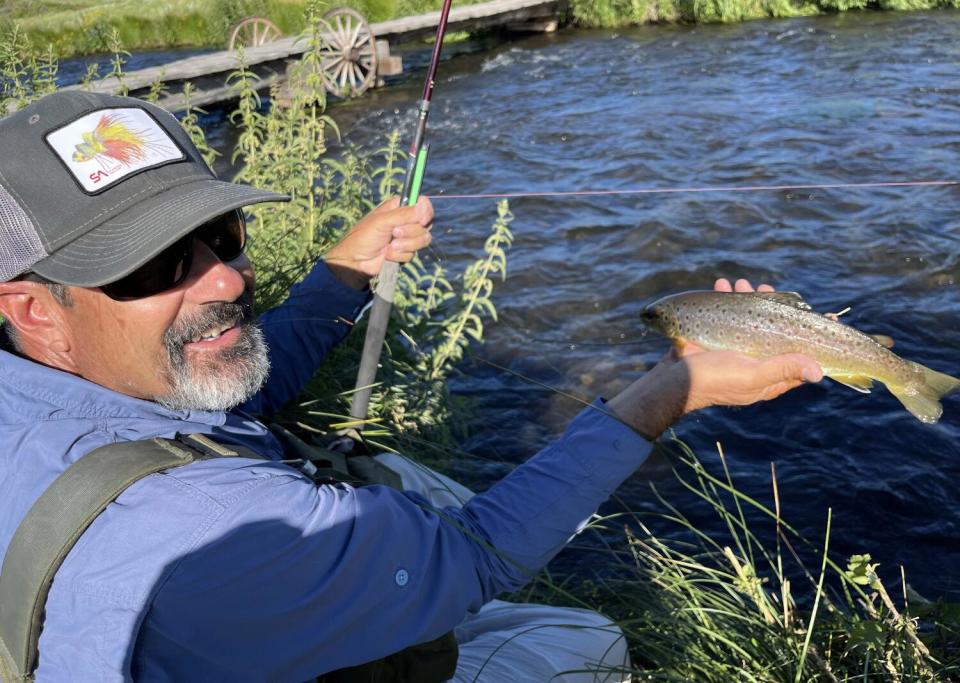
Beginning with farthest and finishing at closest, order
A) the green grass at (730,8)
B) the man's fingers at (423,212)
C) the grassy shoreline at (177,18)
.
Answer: the grassy shoreline at (177,18)
the green grass at (730,8)
the man's fingers at (423,212)

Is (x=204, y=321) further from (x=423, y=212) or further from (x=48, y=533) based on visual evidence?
(x=423, y=212)

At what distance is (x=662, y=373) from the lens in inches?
98.3

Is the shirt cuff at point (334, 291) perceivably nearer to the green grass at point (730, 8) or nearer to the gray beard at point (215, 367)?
the gray beard at point (215, 367)

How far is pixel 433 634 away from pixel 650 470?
3.85m

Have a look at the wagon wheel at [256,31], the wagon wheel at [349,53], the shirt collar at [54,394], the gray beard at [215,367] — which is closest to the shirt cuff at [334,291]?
the gray beard at [215,367]

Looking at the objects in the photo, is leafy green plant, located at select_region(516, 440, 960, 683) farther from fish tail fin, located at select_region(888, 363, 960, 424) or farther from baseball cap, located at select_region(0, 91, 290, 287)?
baseball cap, located at select_region(0, 91, 290, 287)

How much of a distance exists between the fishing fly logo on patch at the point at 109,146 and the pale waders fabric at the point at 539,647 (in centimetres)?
155

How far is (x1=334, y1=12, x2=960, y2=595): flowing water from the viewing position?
18.5 ft

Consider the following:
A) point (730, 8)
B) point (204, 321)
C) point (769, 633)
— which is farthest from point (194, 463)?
point (730, 8)

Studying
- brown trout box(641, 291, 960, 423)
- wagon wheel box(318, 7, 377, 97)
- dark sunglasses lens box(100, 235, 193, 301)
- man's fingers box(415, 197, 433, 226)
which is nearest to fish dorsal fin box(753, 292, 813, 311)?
brown trout box(641, 291, 960, 423)

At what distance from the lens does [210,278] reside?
2.31 metres

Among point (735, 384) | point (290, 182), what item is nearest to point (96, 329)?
point (735, 384)

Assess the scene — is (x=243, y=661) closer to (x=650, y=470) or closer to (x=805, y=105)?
(x=650, y=470)

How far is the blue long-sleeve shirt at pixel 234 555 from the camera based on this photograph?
178cm
